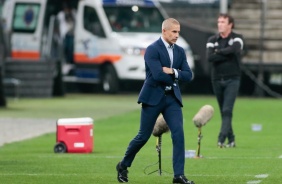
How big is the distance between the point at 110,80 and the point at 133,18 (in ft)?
6.96

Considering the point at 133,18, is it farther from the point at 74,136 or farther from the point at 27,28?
the point at 74,136

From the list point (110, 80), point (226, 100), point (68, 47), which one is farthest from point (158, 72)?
point (68, 47)

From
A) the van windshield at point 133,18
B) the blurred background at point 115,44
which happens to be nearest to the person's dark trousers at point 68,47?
the blurred background at point 115,44

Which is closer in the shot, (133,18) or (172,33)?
(172,33)

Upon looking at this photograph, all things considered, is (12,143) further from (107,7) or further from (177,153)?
(107,7)

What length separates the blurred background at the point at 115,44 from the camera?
37.8 meters

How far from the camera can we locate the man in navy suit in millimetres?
14914

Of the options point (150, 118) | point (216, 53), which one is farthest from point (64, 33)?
point (150, 118)

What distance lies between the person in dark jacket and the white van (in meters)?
16.5

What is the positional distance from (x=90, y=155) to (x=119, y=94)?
20.5m

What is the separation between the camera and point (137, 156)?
19266 mm

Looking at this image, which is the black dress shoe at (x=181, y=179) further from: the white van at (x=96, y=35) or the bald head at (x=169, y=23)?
the white van at (x=96, y=35)

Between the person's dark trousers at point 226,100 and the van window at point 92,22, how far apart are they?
18849mm

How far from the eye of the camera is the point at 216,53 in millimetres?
20969
